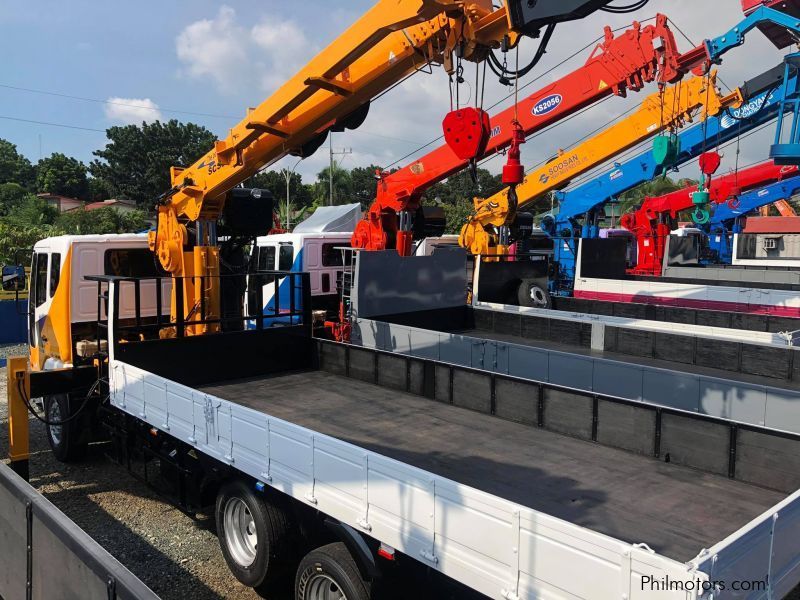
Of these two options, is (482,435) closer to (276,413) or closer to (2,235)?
(276,413)

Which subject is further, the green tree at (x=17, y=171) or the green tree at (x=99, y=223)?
the green tree at (x=17, y=171)

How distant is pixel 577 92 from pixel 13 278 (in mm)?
10968

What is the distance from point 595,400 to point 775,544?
2.42m

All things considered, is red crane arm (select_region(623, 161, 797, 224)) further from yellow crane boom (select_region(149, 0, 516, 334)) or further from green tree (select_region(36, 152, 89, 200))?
green tree (select_region(36, 152, 89, 200))

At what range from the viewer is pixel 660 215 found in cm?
2248

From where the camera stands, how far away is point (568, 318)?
33.0 ft

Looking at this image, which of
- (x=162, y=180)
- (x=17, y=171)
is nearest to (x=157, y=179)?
(x=162, y=180)

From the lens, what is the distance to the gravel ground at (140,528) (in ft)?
16.6

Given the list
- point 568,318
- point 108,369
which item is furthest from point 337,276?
point 108,369

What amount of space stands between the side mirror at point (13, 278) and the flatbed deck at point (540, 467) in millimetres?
2946

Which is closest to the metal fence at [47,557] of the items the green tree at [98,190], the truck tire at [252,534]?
the truck tire at [252,534]

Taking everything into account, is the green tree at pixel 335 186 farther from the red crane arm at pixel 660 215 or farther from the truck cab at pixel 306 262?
the truck cab at pixel 306 262

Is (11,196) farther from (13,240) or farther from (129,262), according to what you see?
(129,262)

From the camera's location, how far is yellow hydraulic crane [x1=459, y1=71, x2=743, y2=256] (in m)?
15.7
